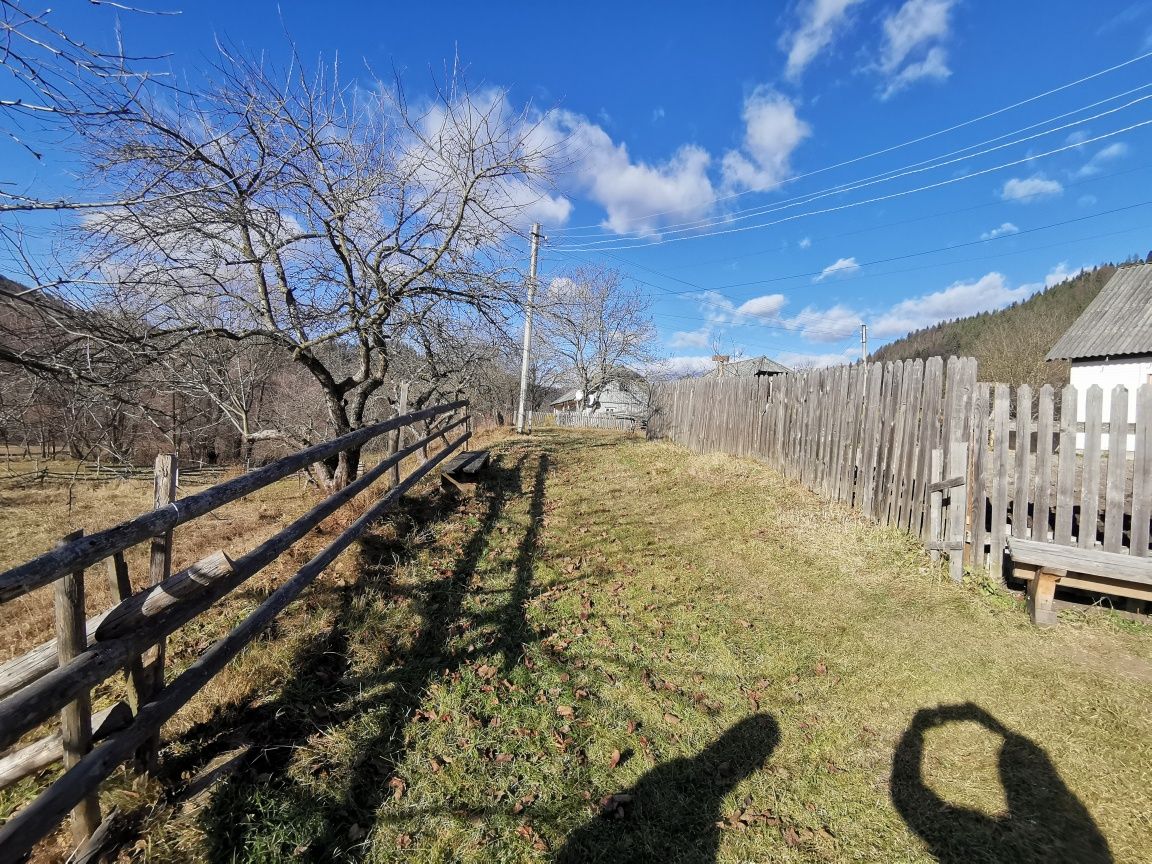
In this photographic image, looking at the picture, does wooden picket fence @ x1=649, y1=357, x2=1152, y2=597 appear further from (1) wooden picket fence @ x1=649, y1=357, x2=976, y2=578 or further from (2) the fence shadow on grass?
(2) the fence shadow on grass

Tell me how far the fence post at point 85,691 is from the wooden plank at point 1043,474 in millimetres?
6156

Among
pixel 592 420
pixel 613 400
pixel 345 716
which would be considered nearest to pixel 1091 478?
pixel 345 716

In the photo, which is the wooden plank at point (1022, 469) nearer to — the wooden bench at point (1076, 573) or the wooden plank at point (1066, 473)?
the wooden plank at point (1066, 473)

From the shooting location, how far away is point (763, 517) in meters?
6.62

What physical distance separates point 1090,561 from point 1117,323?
68.8 feet

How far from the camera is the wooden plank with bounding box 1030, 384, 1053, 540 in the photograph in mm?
4316

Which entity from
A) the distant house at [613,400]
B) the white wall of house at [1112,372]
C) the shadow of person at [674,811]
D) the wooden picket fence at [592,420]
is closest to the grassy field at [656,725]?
the shadow of person at [674,811]

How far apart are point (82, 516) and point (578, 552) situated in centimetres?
1080

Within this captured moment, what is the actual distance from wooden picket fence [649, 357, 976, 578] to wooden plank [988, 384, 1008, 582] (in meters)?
0.24

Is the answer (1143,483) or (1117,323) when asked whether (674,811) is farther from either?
(1117,323)

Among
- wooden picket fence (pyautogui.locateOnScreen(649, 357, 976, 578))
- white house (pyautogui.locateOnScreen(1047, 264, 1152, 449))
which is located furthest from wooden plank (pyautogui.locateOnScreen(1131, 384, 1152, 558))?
white house (pyautogui.locateOnScreen(1047, 264, 1152, 449))

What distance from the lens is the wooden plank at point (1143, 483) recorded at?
391 centimetres

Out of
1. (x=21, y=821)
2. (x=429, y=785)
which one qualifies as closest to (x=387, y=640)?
(x=429, y=785)

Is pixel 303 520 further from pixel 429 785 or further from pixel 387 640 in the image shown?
pixel 429 785
